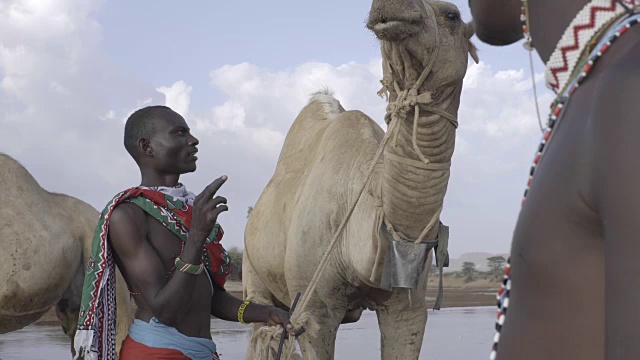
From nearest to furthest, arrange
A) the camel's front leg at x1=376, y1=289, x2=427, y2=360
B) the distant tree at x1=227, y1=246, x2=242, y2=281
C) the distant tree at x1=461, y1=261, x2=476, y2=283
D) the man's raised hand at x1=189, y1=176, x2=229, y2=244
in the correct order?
the man's raised hand at x1=189, y1=176, x2=229, y2=244 → the camel's front leg at x1=376, y1=289, x2=427, y2=360 → the distant tree at x1=227, y1=246, x2=242, y2=281 → the distant tree at x1=461, y1=261, x2=476, y2=283

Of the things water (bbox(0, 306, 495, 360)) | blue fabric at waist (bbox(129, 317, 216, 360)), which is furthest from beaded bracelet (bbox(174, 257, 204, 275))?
water (bbox(0, 306, 495, 360))

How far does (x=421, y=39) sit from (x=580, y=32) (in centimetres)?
316

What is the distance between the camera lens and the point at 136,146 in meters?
3.64

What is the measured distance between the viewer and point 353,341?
1405cm

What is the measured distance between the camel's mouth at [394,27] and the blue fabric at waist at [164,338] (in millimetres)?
1524

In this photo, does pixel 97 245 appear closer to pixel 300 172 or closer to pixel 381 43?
pixel 381 43

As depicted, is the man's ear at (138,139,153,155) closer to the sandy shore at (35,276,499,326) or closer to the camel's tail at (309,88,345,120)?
the camel's tail at (309,88,345,120)

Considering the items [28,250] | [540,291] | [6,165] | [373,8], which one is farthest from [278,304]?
[540,291]

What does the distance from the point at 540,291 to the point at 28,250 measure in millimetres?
6894

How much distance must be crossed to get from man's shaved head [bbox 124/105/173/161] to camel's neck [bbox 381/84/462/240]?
1.26 m

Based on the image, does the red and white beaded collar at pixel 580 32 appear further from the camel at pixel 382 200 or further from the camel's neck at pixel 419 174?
the camel's neck at pixel 419 174

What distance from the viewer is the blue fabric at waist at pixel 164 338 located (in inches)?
133

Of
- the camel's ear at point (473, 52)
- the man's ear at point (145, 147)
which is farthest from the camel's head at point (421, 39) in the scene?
the man's ear at point (145, 147)

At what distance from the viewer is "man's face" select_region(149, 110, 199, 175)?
3.62m
